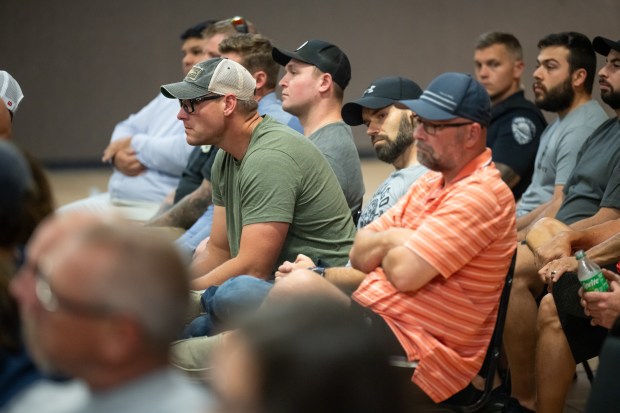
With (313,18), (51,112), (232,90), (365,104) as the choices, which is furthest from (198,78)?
(51,112)

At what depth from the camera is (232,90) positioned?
4.03 metres

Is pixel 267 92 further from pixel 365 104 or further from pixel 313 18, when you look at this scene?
pixel 313 18

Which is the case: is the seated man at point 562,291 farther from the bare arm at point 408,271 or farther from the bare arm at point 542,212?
the bare arm at point 408,271

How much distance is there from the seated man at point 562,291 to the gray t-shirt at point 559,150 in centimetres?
23

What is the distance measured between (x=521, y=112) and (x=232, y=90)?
2.12 metres

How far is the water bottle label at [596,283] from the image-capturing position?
3.33m

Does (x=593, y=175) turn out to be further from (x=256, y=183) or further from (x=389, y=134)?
(x=256, y=183)

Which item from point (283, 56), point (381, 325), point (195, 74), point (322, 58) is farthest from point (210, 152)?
point (381, 325)

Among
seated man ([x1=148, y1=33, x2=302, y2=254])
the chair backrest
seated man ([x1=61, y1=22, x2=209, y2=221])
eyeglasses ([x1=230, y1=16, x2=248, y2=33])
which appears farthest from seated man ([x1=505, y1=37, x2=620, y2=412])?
seated man ([x1=61, y1=22, x2=209, y2=221])

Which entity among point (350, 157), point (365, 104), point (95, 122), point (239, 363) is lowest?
point (95, 122)

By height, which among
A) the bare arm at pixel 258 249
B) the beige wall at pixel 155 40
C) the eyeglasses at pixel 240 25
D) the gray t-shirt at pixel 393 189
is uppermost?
the eyeglasses at pixel 240 25

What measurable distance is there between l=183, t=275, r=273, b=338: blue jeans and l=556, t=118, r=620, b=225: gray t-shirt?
59.2 inches

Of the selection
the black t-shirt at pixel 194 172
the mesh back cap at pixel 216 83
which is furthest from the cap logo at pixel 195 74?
the black t-shirt at pixel 194 172

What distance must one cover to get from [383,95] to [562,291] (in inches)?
44.6
